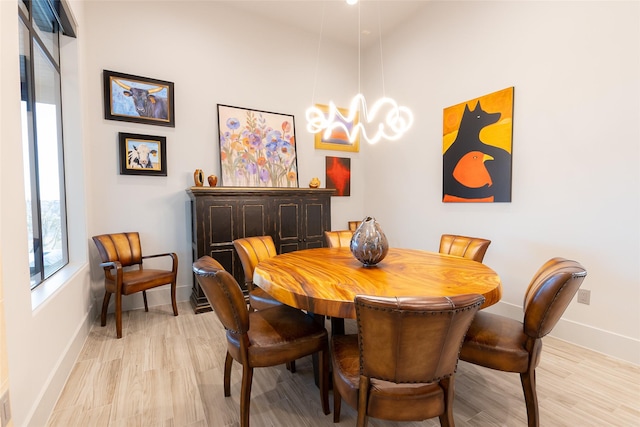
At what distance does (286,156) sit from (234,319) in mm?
3161

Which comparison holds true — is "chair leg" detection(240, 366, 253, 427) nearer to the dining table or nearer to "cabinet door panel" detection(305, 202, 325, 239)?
the dining table

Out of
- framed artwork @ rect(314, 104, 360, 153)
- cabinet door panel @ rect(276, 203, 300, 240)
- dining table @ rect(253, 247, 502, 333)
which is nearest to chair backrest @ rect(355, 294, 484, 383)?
dining table @ rect(253, 247, 502, 333)

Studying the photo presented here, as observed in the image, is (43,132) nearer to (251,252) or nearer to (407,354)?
(251,252)

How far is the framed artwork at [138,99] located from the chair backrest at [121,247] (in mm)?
1341

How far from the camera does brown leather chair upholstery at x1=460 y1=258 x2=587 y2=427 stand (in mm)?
1385

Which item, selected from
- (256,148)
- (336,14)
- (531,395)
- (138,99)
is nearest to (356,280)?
(531,395)

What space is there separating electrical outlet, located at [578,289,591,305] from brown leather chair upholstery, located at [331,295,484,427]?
221 centimetres

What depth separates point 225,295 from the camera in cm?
144

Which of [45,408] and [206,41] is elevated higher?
[206,41]

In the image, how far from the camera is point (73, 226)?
2.87 metres

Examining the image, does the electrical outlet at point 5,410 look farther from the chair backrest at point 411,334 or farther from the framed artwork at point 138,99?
the framed artwork at point 138,99

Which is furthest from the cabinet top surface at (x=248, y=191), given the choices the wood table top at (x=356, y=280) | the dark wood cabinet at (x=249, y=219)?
the wood table top at (x=356, y=280)

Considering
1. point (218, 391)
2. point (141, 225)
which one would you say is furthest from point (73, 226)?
point (218, 391)

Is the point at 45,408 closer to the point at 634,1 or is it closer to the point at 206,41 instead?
the point at 206,41
